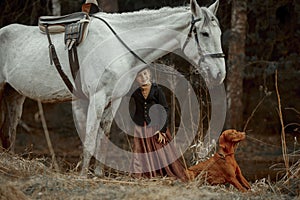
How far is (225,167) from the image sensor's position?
215 inches

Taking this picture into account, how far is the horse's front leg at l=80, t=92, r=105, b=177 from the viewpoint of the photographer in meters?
5.75

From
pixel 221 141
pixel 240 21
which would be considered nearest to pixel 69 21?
pixel 221 141

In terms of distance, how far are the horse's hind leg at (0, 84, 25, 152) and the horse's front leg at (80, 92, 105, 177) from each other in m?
1.47

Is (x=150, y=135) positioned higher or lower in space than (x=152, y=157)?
higher

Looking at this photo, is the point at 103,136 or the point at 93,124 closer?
the point at 93,124

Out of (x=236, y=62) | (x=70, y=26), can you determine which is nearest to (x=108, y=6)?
(x=236, y=62)

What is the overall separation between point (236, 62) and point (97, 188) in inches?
256

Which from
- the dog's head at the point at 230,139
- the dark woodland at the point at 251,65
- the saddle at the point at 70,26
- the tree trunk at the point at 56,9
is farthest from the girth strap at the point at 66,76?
the dark woodland at the point at 251,65

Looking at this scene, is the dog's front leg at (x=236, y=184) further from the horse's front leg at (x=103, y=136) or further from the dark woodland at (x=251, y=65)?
the dark woodland at (x=251, y=65)

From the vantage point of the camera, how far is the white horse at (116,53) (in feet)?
18.2

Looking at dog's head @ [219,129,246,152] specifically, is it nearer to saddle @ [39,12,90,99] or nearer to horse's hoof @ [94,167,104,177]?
horse's hoof @ [94,167,104,177]

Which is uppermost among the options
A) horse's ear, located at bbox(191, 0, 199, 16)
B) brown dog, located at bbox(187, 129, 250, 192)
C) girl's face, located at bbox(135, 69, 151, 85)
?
horse's ear, located at bbox(191, 0, 199, 16)

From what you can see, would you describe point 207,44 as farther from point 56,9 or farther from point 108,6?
point 56,9

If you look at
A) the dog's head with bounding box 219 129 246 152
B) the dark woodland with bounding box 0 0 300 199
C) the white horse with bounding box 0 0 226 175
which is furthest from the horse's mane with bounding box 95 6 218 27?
the dark woodland with bounding box 0 0 300 199
